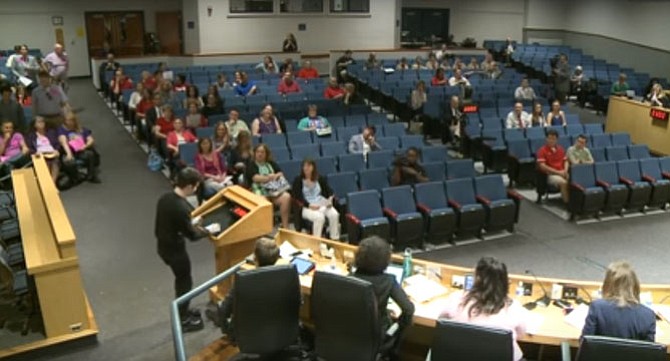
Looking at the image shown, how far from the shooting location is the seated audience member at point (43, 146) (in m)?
8.55

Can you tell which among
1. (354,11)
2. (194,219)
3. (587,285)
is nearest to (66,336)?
(194,219)

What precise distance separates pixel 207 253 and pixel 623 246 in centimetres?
489

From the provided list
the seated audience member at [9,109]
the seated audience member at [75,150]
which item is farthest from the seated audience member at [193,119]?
the seated audience member at [9,109]

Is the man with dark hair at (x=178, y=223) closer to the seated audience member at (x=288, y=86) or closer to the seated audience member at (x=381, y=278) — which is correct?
the seated audience member at (x=381, y=278)

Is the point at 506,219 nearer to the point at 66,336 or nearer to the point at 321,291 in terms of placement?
the point at 321,291

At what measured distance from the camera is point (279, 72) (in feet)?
53.0

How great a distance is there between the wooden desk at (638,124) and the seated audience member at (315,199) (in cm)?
692

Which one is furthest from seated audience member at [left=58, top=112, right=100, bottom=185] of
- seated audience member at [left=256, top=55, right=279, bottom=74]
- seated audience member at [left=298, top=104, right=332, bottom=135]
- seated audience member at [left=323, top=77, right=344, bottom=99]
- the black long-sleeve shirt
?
seated audience member at [left=256, top=55, right=279, bottom=74]

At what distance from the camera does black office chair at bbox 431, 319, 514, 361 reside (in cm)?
323

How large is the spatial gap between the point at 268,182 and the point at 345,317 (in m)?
3.84

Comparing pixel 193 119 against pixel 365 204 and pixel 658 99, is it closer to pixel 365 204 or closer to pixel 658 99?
pixel 365 204

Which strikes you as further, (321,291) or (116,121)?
(116,121)

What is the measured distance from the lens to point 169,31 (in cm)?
1950

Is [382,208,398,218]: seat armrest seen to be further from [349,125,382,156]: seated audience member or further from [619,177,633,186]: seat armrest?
[619,177,633,186]: seat armrest
